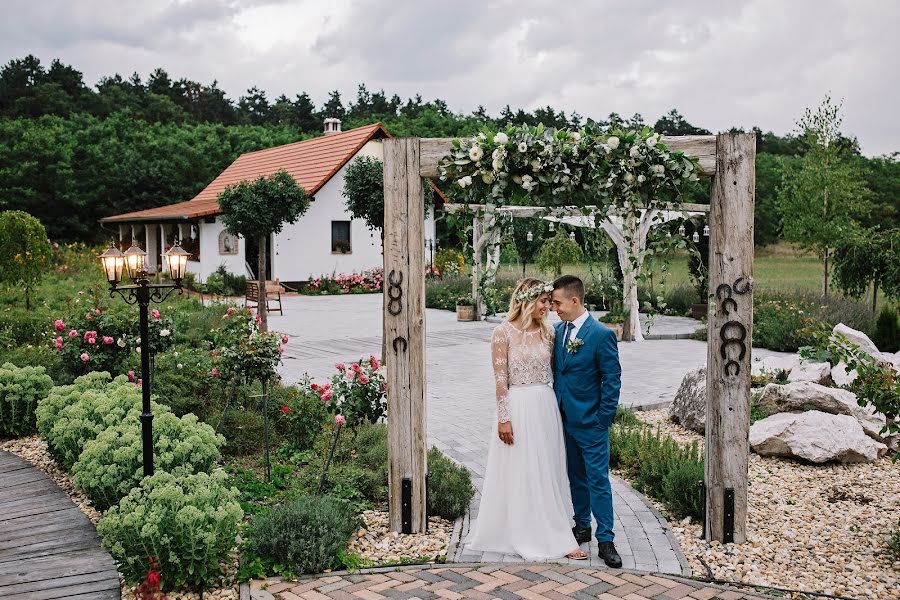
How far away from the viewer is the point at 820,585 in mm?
4281

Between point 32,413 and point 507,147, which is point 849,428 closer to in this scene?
point 507,147

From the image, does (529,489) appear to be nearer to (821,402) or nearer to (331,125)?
(821,402)

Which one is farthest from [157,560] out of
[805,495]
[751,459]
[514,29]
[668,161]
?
[514,29]

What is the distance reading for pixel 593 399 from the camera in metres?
4.64

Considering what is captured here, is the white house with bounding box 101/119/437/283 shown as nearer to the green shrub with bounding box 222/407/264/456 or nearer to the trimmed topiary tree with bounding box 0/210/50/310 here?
the trimmed topiary tree with bounding box 0/210/50/310

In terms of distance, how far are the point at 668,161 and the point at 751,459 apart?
3522 millimetres

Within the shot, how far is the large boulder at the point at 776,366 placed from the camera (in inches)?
371

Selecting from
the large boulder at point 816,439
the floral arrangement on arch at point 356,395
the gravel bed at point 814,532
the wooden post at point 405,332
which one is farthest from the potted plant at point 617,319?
the wooden post at point 405,332

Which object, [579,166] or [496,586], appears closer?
[496,586]

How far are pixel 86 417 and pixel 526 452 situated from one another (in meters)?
3.51

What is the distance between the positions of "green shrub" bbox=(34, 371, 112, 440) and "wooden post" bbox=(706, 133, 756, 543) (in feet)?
16.5

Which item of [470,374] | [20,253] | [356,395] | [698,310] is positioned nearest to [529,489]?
[356,395]

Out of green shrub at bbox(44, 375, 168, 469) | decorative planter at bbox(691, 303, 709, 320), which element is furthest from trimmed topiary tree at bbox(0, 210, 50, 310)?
decorative planter at bbox(691, 303, 709, 320)

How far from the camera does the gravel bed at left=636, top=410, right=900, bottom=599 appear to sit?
4.38 m
